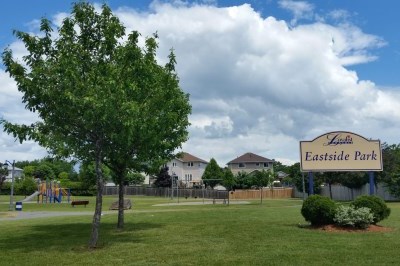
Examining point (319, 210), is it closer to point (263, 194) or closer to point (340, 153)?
point (340, 153)

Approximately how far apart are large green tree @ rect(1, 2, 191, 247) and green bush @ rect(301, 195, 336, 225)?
21.7 ft

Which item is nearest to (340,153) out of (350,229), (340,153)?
(340,153)

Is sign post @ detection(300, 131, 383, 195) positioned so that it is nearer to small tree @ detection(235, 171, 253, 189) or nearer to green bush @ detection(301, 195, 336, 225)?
green bush @ detection(301, 195, 336, 225)

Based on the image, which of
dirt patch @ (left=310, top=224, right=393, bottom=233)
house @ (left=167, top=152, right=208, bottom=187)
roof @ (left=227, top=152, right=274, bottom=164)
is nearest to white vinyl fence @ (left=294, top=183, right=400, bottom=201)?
dirt patch @ (left=310, top=224, right=393, bottom=233)

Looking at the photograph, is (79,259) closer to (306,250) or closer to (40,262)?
(40,262)

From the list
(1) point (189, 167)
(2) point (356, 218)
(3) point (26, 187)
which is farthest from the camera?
(1) point (189, 167)

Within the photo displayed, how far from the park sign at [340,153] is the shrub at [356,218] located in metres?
5.46

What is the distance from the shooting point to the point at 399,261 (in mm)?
11086

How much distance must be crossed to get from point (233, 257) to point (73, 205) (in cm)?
3607

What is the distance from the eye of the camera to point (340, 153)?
75.5ft

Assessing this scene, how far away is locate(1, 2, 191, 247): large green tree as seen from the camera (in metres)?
13.7

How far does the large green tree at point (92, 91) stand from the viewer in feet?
45.0

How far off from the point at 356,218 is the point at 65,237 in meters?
10.9

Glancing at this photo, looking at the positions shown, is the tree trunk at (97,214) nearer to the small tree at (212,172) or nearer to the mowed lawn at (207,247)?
the mowed lawn at (207,247)
